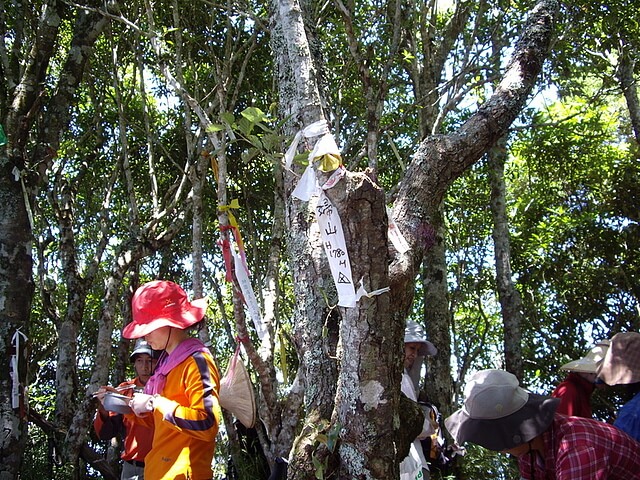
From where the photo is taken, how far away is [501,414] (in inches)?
97.3

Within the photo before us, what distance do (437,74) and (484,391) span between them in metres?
5.46

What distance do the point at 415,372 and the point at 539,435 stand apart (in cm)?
223

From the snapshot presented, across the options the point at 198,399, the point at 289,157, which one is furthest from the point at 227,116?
the point at 198,399

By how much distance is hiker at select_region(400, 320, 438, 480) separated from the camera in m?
3.98

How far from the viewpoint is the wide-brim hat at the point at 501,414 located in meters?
2.40

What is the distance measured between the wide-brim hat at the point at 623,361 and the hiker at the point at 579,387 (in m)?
0.74

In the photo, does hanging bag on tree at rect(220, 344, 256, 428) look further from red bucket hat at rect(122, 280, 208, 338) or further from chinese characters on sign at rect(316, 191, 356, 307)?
chinese characters on sign at rect(316, 191, 356, 307)

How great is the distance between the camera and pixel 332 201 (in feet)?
7.41

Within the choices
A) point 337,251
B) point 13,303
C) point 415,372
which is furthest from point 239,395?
point 13,303

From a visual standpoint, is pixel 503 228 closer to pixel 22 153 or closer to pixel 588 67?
pixel 588 67

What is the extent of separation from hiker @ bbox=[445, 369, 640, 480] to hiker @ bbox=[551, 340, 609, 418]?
170 centimetres

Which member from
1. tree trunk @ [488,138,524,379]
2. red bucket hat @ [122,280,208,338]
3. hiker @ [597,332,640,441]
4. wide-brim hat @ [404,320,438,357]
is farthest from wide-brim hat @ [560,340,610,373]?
tree trunk @ [488,138,524,379]

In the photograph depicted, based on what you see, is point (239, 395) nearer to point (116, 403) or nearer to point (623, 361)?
point (116, 403)

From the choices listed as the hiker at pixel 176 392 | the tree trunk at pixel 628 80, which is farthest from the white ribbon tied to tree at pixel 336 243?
the tree trunk at pixel 628 80
